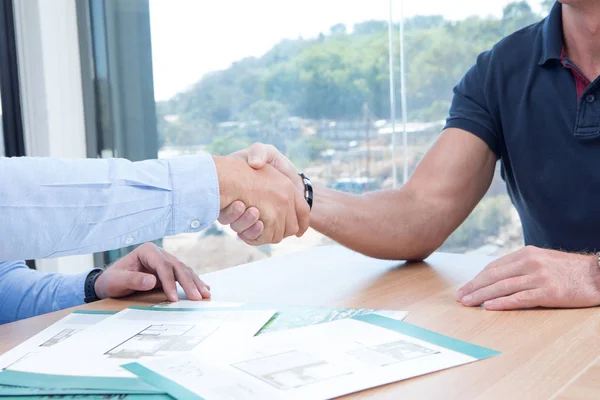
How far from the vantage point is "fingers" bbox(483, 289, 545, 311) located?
978 millimetres

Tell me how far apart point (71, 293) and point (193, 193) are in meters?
0.33

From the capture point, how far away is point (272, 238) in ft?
4.24

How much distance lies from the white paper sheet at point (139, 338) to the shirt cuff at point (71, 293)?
0.20 meters

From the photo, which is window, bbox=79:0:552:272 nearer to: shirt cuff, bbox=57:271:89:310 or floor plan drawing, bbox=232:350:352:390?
shirt cuff, bbox=57:271:89:310

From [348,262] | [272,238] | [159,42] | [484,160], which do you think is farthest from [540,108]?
[159,42]

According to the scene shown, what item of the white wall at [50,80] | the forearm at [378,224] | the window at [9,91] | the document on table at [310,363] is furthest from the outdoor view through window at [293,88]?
the document on table at [310,363]

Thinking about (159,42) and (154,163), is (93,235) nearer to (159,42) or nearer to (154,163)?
(154,163)

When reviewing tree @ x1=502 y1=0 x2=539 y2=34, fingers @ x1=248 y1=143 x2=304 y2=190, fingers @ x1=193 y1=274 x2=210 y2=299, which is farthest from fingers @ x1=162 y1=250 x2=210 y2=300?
tree @ x1=502 y1=0 x2=539 y2=34

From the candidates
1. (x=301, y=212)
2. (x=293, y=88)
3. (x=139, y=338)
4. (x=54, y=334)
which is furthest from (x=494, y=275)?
(x=293, y=88)

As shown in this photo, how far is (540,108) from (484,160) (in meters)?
0.17

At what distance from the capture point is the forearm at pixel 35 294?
120 cm

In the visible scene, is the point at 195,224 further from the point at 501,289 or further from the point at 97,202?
the point at 501,289

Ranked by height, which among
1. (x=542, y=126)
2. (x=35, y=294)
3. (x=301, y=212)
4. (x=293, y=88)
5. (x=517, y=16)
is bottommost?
(x=35, y=294)

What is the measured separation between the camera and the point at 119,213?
98cm
